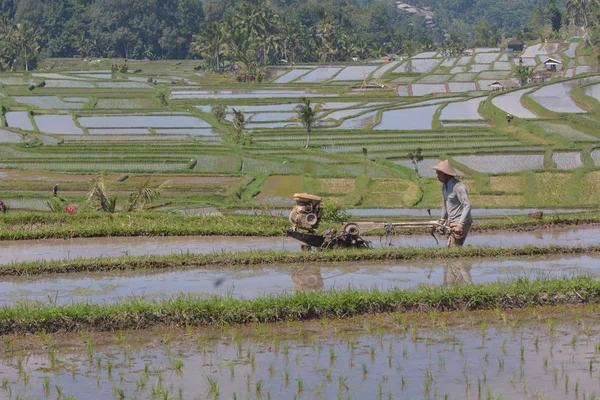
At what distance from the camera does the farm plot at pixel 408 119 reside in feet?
109

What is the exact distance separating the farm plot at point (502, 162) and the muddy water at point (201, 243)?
33.3 feet

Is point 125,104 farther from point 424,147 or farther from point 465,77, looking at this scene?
point 465,77

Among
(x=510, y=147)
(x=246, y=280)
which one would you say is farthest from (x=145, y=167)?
(x=246, y=280)

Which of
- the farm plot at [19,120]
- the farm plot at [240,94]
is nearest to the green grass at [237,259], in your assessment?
the farm plot at [19,120]

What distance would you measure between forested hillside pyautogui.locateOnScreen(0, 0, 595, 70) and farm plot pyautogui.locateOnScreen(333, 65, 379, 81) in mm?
6224

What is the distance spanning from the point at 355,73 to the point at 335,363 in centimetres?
5481

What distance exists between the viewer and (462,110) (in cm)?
3769

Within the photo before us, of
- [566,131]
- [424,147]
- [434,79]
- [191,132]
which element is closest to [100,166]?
[191,132]

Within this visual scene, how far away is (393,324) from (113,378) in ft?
7.34

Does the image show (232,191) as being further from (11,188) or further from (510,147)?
(510,147)

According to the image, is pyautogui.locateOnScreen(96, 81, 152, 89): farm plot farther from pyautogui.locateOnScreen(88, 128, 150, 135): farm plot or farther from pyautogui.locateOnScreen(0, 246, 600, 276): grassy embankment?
pyautogui.locateOnScreen(0, 246, 600, 276): grassy embankment

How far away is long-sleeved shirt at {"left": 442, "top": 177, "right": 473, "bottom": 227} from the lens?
945 centimetres

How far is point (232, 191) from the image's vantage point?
20641 millimetres

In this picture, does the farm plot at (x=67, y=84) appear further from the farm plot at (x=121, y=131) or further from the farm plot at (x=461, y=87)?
the farm plot at (x=461, y=87)
